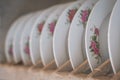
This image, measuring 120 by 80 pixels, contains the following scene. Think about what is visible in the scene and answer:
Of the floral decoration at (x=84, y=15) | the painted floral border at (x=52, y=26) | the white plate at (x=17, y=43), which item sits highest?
the floral decoration at (x=84, y=15)

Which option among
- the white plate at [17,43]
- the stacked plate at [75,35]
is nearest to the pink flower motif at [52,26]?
the stacked plate at [75,35]

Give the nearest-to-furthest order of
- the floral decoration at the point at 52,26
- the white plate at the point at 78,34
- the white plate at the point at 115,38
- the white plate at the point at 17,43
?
the white plate at the point at 115,38
the white plate at the point at 78,34
the floral decoration at the point at 52,26
the white plate at the point at 17,43

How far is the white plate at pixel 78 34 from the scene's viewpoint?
0.82m

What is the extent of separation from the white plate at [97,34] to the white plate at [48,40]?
21 cm

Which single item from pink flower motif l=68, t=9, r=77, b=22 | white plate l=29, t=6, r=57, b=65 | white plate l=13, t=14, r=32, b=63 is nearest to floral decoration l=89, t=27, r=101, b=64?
pink flower motif l=68, t=9, r=77, b=22

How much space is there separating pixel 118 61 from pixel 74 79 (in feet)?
0.36

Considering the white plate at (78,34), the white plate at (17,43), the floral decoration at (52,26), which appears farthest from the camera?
the white plate at (17,43)

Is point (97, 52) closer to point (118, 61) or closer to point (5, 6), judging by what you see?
point (118, 61)

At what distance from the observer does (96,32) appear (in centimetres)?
77

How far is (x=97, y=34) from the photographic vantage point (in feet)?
2.52

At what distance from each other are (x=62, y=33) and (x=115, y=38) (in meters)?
0.24

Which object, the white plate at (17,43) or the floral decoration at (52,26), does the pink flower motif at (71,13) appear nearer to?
the floral decoration at (52,26)

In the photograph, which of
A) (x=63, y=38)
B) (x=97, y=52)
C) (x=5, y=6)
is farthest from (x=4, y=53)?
(x=97, y=52)

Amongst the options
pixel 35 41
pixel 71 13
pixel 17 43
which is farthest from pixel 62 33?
pixel 17 43
